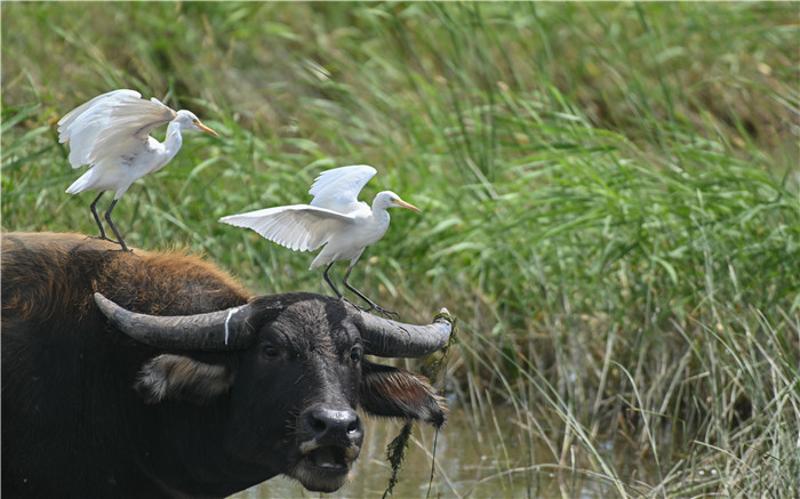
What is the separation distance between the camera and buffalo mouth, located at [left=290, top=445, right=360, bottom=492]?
488 cm

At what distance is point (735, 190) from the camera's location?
769 cm

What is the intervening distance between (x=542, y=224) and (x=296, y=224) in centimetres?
302

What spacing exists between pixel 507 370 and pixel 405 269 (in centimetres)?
74

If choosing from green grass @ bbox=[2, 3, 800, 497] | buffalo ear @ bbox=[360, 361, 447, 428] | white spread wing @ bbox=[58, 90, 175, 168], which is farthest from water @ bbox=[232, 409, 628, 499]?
white spread wing @ bbox=[58, 90, 175, 168]

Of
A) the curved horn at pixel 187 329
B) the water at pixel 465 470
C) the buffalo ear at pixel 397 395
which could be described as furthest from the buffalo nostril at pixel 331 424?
the water at pixel 465 470

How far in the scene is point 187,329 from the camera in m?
5.02

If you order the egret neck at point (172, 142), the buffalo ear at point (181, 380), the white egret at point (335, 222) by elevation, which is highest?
the egret neck at point (172, 142)

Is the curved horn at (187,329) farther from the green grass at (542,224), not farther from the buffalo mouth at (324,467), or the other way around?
the green grass at (542,224)

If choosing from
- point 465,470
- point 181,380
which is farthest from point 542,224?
point 181,380

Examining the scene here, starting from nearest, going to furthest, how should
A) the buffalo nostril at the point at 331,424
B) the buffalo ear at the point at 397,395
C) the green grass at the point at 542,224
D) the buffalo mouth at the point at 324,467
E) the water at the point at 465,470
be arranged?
1. the buffalo nostril at the point at 331,424
2. the buffalo mouth at the point at 324,467
3. the buffalo ear at the point at 397,395
4. the water at the point at 465,470
5. the green grass at the point at 542,224

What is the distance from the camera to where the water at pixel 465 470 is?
6598 mm

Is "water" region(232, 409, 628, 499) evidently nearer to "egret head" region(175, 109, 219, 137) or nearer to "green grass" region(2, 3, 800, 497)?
"green grass" region(2, 3, 800, 497)

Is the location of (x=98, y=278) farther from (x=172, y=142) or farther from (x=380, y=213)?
(x=380, y=213)

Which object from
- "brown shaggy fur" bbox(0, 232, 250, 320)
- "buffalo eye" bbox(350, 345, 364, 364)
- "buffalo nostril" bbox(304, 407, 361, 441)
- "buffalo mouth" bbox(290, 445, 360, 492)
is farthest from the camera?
"brown shaggy fur" bbox(0, 232, 250, 320)
